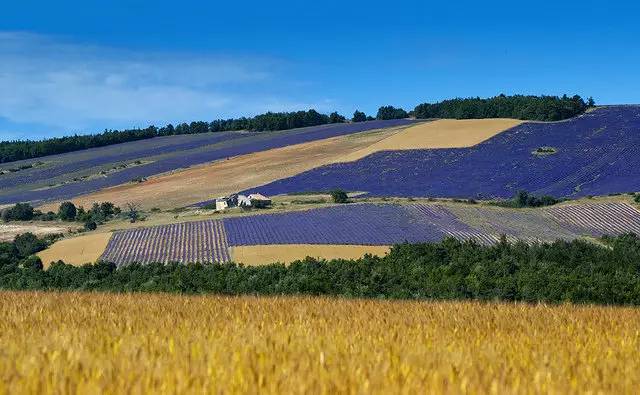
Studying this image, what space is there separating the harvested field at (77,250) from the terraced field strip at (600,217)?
93.2 ft

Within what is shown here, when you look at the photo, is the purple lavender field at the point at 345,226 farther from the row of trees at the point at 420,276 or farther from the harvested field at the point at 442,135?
the harvested field at the point at 442,135

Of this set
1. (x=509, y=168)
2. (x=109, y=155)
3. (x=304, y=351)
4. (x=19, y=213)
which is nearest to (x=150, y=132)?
(x=109, y=155)

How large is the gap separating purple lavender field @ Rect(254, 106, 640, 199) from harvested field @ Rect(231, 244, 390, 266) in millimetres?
19791

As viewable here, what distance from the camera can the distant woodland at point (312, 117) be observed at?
3706 inches

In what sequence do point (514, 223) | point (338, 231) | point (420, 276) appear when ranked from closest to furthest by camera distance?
point (420, 276) < point (338, 231) < point (514, 223)

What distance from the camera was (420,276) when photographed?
92.2ft

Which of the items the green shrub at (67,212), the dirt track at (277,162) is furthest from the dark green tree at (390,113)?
the green shrub at (67,212)

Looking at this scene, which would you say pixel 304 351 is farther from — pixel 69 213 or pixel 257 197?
pixel 69 213

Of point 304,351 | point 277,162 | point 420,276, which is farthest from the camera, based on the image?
point 277,162

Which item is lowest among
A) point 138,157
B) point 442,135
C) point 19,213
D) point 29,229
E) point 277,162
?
point 29,229

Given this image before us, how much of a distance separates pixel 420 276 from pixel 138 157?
271ft

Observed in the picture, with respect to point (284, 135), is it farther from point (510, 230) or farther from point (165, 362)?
point (165, 362)

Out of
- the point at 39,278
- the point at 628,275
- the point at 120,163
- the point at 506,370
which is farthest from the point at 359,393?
the point at 120,163

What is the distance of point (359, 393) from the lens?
4922 mm
